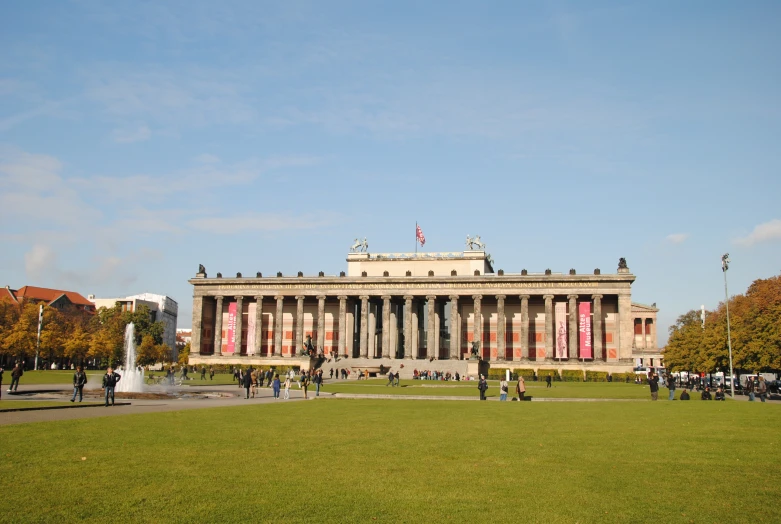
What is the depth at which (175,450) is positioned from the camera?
1750 centimetres

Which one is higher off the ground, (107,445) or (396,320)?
(396,320)

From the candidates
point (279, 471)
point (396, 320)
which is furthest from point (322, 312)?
point (279, 471)

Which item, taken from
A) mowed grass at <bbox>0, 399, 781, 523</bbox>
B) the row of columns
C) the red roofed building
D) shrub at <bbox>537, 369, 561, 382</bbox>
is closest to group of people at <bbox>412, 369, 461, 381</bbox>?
shrub at <bbox>537, 369, 561, 382</bbox>

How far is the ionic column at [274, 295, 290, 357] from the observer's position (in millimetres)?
113938

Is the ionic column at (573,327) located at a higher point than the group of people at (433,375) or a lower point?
higher

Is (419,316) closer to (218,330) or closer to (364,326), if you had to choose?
(364,326)

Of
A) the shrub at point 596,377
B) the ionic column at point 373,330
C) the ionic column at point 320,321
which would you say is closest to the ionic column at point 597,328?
the shrub at point 596,377

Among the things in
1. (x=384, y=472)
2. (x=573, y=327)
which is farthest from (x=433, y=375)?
(x=384, y=472)

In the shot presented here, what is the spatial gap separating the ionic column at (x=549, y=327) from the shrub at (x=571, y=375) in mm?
6993

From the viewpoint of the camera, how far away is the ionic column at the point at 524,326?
10606cm

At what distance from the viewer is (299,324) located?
114m

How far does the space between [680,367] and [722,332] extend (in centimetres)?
1522

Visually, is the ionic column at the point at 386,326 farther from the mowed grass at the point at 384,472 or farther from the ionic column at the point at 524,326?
the mowed grass at the point at 384,472

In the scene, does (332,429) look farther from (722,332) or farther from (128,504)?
(722,332)
